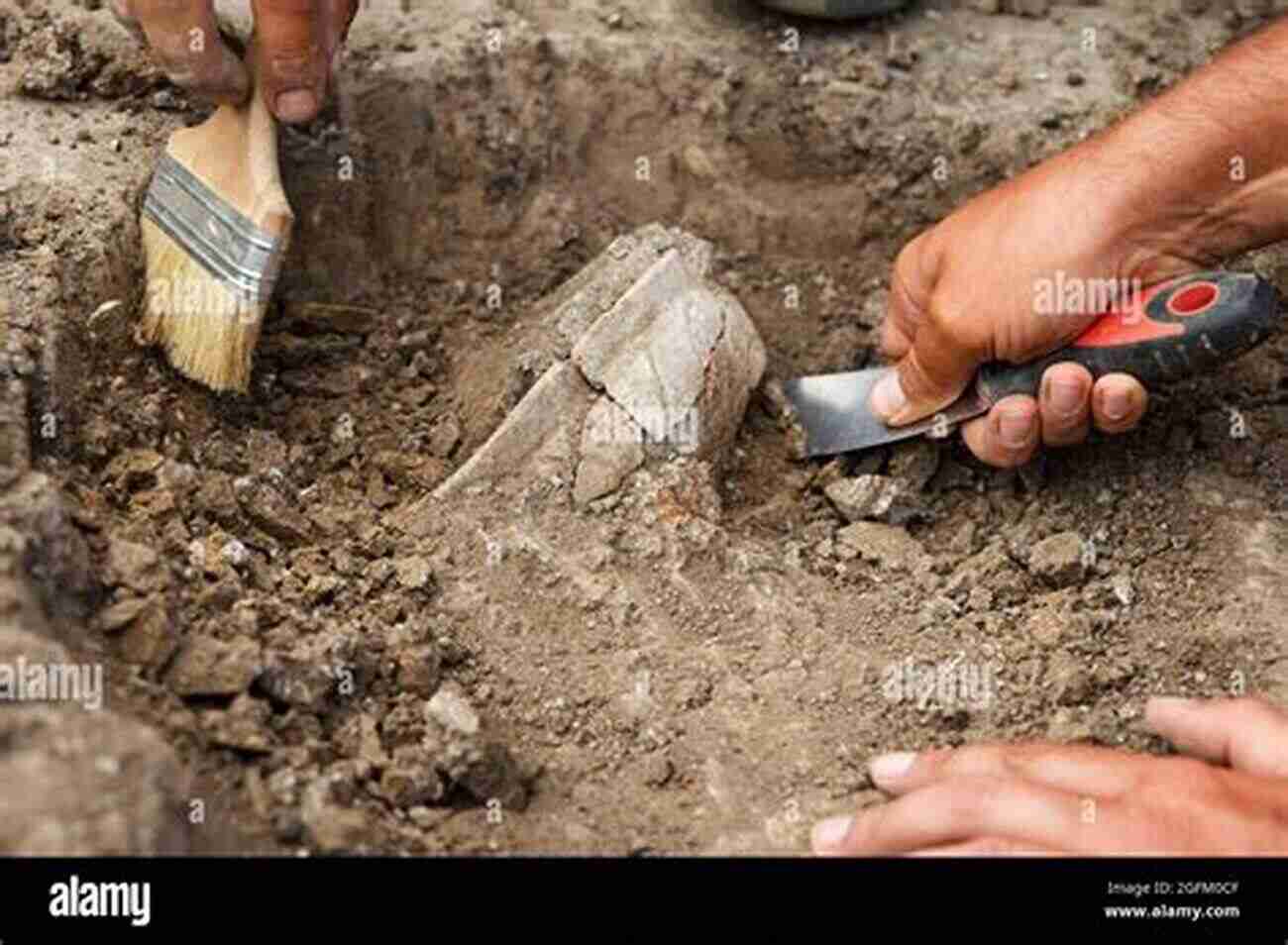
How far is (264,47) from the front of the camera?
2.72 meters

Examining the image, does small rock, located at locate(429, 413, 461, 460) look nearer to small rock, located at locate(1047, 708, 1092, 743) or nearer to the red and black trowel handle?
the red and black trowel handle

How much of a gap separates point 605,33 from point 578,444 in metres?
1.02

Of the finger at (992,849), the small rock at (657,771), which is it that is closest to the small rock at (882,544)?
the small rock at (657,771)

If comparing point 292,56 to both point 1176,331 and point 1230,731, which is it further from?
point 1230,731

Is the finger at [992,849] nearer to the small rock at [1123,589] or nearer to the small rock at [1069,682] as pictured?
the small rock at [1069,682]

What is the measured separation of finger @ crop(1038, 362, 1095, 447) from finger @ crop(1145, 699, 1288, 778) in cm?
53

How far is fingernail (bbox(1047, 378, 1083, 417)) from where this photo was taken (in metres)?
2.72

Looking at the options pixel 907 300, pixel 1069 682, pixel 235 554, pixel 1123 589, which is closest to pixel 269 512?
pixel 235 554

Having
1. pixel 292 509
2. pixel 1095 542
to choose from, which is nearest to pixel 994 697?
pixel 1095 542

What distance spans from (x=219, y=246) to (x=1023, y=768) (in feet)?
4.72

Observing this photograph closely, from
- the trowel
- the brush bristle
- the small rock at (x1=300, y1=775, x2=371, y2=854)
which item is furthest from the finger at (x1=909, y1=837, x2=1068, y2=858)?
the brush bristle

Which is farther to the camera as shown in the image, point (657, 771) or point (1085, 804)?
point (657, 771)

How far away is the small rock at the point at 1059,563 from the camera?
9.03 feet
